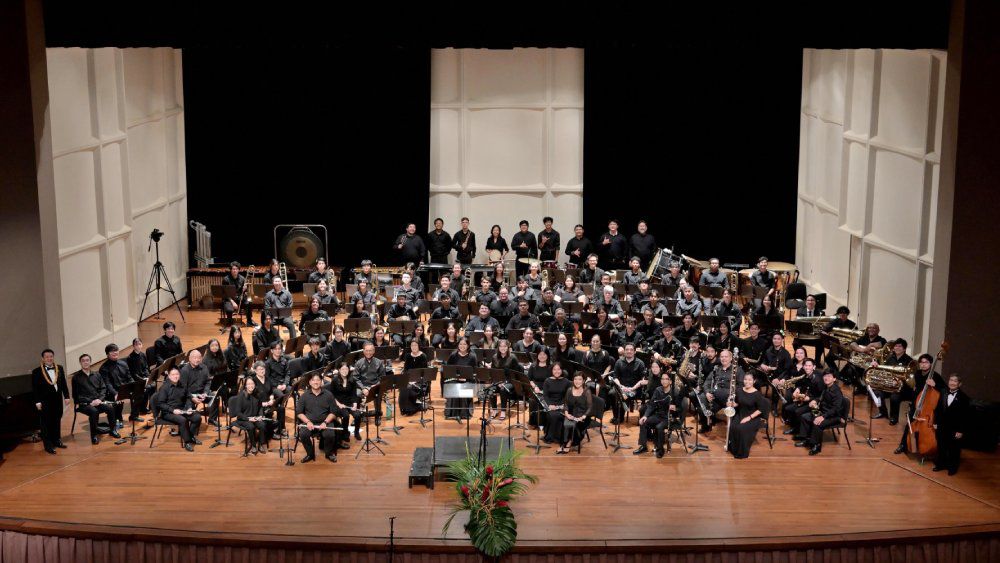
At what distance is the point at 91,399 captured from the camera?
1639cm

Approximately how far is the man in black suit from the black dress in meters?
2.16

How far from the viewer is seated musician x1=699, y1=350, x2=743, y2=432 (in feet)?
54.4

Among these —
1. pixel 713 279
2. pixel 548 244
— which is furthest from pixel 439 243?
pixel 713 279

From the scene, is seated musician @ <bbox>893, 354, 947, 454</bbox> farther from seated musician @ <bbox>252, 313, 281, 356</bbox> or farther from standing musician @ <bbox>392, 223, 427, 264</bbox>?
standing musician @ <bbox>392, 223, 427, 264</bbox>

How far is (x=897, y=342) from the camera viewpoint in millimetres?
16672

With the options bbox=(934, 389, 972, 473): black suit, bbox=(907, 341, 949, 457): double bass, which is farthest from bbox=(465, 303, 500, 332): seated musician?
bbox=(934, 389, 972, 473): black suit

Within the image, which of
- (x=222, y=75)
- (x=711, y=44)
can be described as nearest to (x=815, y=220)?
(x=711, y=44)

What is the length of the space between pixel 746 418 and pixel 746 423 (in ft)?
0.30

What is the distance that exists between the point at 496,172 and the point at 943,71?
1019cm

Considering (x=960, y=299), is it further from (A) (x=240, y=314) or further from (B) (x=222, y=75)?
(B) (x=222, y=75)

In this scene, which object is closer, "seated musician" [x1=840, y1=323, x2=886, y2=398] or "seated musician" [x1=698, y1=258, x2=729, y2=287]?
"seated musician" [x1=840, y1=323, x2=886, y2=398]

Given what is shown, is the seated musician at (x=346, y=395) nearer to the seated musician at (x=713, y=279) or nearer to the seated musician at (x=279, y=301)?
the seated musician at (x=279, y=301)

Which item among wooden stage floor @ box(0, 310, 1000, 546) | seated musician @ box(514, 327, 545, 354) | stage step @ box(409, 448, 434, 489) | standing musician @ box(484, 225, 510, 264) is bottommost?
wooden stage floor @ box(0, 310, 1000, 546)

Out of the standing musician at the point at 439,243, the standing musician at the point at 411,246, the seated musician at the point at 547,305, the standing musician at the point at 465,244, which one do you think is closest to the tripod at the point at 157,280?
the standing musician at the point at 411,246
